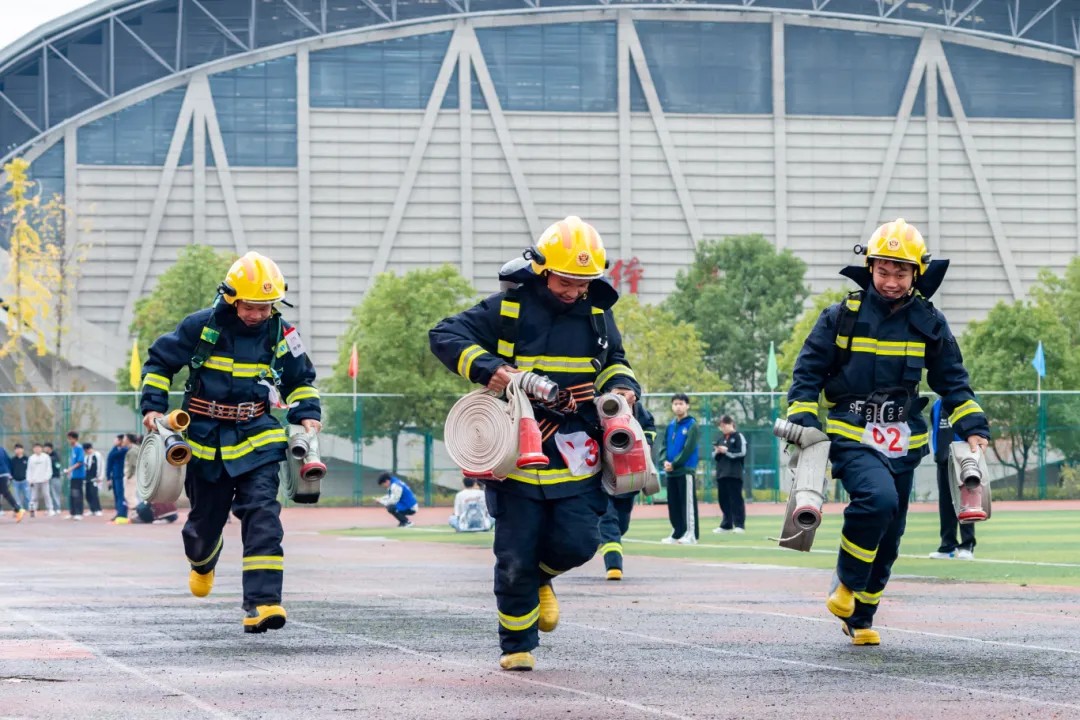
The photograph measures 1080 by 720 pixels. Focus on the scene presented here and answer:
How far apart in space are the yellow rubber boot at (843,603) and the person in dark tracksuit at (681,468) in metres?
12.3

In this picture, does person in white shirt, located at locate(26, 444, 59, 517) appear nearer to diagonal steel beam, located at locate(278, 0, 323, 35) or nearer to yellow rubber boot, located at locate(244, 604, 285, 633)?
yellow rubber boot, located at locate(244, 604, 285, 633)

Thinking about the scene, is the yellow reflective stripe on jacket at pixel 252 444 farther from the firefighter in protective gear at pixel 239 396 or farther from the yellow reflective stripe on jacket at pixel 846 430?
the yellow reflective stripe on jacket at pixel 846 430

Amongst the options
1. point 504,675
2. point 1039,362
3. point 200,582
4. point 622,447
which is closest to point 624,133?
point 1039,362

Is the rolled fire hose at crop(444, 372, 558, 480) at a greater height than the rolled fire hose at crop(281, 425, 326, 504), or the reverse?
the rolled fire hose at crop(444, 372, 558, 480)

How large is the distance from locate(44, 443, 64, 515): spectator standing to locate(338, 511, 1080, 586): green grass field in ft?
41.7

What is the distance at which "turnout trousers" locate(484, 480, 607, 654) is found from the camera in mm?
8344

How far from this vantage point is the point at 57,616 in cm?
1127

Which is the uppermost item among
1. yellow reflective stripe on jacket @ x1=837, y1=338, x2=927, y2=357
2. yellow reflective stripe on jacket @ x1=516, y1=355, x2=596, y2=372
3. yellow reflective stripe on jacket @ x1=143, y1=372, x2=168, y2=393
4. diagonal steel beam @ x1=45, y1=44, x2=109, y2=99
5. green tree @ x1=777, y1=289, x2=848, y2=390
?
diagonal steel beam @ x1=45, y1=44, x2=109, y2=99

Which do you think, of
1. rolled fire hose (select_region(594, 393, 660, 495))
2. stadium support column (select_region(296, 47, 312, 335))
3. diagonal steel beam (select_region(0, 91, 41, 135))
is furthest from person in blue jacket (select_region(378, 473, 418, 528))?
diagonal steel beam (select_region(0, 91, 41, 135))

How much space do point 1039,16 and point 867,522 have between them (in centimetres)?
7149

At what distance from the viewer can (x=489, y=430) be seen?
8.30m

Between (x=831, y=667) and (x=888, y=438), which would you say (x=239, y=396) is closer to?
(x=888, y=438)

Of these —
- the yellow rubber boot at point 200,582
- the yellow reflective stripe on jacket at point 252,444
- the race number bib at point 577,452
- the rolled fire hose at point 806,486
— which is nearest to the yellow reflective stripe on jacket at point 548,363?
the race number bib at point 577,452

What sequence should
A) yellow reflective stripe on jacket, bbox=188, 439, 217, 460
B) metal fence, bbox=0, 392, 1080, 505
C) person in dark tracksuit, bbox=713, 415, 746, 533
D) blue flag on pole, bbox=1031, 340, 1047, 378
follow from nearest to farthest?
yellow reflective stripe on jacket, bbox=188, 439, 217, 460 < person in dark tracksuit, bbox=713, 415, 746, 533 < metal fence, bbox=0, 392, 1080, 505 < blue flag on pole, bbox=1031, 340, 1047, 378
